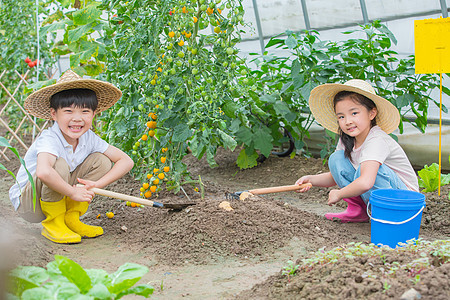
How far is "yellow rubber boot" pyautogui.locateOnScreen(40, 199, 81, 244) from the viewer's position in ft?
7.77

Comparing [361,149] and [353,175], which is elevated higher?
[361,149]

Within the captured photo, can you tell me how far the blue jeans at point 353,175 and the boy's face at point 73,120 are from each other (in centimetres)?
132

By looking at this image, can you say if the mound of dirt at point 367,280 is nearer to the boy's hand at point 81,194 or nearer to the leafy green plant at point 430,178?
the boy's hand at point 81,194

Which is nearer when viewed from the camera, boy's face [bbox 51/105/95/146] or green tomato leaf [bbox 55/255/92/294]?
green tomato leaf [bbox 55/255/92/294]

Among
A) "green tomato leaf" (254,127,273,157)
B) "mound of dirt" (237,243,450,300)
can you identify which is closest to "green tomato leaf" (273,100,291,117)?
"green tomato leaf" (254,127,273,157)

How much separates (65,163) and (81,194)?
0.19 meters

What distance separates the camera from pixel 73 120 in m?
2.38

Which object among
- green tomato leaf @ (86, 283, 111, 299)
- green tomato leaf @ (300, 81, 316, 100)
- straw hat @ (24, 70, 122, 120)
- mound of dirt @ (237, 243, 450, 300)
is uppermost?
straw hat @ (24, 70, 122, 120)

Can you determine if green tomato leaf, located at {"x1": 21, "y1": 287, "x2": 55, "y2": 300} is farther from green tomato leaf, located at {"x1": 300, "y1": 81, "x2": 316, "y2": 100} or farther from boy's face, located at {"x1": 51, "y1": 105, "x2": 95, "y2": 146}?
green tomato leaf, located at {"x1": 300, "y1": 81, "x2": 316, "y2": 100}

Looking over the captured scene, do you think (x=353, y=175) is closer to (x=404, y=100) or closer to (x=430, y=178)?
(x=430, y=178)

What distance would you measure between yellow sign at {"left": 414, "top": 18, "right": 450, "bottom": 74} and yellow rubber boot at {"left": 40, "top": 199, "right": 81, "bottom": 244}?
213 cm

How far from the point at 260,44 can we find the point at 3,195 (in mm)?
3188

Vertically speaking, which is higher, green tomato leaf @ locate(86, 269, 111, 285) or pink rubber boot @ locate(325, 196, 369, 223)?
green tomato leaf @ locate(86, 269, 111, 285)

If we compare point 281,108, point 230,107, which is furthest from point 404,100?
point 230,107
